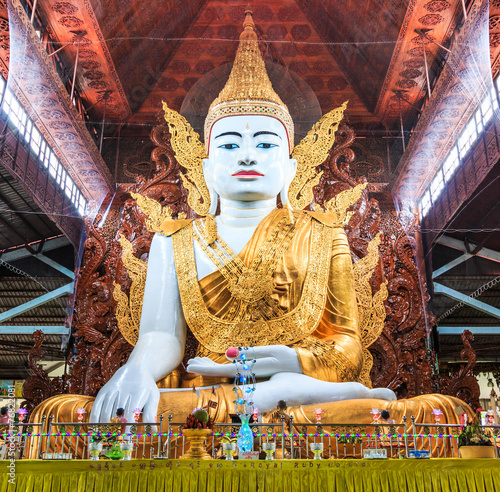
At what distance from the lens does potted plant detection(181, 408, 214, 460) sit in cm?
295

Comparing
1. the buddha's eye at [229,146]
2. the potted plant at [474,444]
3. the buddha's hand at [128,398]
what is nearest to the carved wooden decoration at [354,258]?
the buddha's eye at [229,146]

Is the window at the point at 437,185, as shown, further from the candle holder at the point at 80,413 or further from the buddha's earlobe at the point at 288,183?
the candle holder at the point at 80,413

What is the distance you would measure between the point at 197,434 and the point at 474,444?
1391mm

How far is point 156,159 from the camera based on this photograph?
18.4 ft

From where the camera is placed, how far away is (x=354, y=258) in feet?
17.6

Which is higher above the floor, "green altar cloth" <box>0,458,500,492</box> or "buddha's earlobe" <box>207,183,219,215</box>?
"buddha's earlobe" <box>207,183,219,215</box>

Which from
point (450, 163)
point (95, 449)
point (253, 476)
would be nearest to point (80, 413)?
point (95, 449)

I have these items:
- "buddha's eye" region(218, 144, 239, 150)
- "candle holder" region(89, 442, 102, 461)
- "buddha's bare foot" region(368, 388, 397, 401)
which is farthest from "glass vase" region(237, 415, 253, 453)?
"buddha's eye" region(218, 144, 239, 150)

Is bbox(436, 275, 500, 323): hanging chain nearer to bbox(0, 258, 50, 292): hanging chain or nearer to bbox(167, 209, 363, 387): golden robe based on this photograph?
bbox(167, 209, 363, 387): golden robe

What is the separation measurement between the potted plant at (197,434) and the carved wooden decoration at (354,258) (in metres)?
1.96

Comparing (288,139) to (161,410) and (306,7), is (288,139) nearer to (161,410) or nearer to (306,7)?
(306,7)

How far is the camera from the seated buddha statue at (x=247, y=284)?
395 centimetres

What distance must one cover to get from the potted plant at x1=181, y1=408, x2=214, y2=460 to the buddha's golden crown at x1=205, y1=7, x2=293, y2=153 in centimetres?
272

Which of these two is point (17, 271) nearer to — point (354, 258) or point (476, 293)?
point (354, 258)
